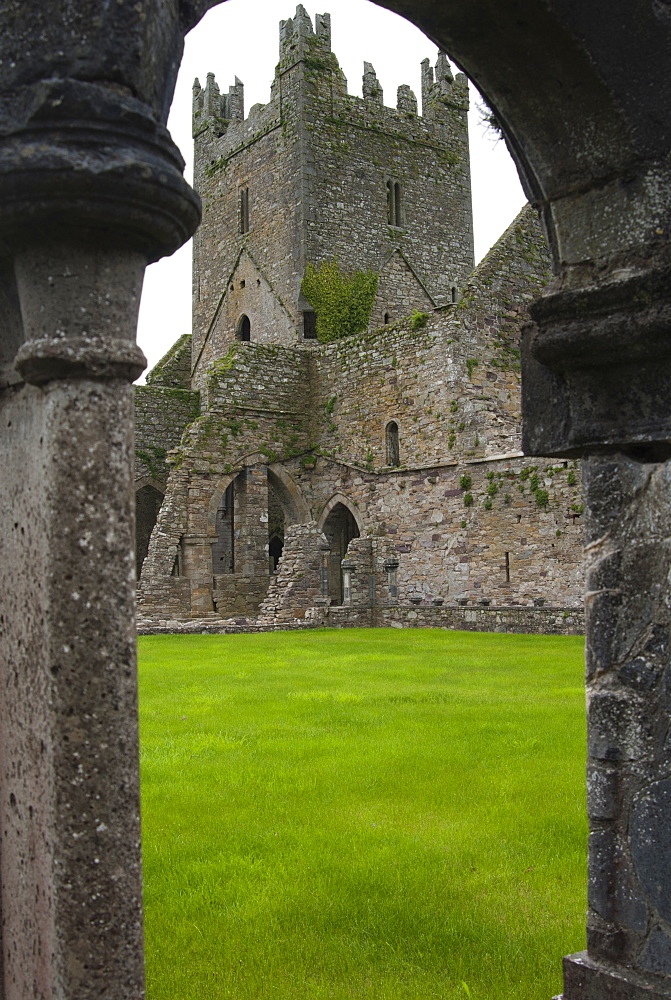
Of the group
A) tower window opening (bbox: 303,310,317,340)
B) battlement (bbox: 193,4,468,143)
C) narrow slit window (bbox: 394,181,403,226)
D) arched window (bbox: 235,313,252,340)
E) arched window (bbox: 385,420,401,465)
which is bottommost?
arched window (bbox: 385,420,401,465)

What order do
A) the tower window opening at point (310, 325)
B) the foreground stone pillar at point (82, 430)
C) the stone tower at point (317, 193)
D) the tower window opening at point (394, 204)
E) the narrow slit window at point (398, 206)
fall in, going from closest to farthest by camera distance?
the foreground stone pillar at point (82, 430)
the tower window opening at point (310, 325)
the stone tower at point (317, 193)
the tower window opening at point (394, 204)
the narrow slit window at point (398, 206)

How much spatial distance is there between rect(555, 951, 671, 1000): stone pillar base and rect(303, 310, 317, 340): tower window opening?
26.5 m

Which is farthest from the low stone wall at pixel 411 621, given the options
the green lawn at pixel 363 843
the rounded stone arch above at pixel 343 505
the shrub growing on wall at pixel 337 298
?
the shrub growing on wall at pixel 337 298

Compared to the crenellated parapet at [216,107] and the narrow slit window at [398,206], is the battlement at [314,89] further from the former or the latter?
the narrow slit window at [398,206]

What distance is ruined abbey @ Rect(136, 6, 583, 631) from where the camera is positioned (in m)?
19.0

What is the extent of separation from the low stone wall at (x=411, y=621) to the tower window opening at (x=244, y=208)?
15.6 meters

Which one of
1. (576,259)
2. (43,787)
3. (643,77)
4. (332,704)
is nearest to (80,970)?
(43,787)

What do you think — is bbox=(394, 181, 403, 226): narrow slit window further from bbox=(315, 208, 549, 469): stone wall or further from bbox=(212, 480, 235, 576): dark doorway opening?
bbox=(212, 480, 235, 576): dark doorway opening

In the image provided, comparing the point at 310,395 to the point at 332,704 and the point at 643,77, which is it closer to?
the point at 332,704

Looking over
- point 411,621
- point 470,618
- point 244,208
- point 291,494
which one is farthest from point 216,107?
point 470,618

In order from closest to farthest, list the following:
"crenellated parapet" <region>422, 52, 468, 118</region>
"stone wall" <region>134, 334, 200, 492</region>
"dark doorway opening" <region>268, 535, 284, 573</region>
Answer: "stone wall" <region>134, 334, 200, 492</region>
"dark doorway opening" <region>268, 535, 284, 573</region>
"crenellated parapet" <region>422, 52, 468, 118</region>

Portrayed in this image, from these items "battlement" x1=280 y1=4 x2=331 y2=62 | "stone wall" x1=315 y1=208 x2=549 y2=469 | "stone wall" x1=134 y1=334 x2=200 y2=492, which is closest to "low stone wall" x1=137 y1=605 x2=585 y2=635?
"stone wall" x1=315 y1=208 x2=549 y2=469

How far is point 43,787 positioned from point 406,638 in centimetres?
1424

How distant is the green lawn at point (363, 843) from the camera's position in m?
3.55
